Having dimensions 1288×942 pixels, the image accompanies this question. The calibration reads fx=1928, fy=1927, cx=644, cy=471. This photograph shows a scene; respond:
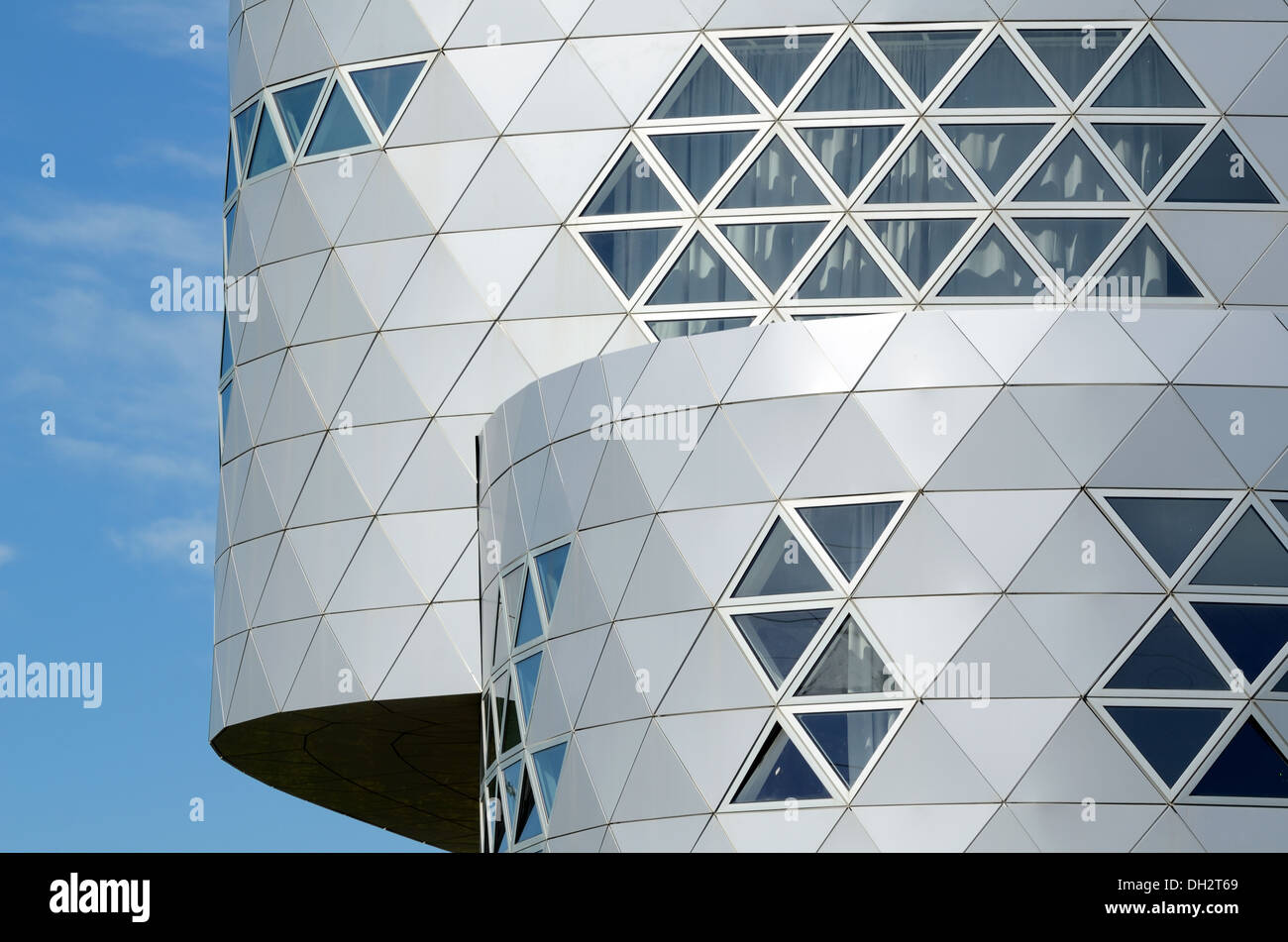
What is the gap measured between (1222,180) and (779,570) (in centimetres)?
A: 992

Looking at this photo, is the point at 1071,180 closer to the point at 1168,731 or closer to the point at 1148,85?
the point at 1148,85

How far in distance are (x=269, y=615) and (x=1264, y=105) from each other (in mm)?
16004

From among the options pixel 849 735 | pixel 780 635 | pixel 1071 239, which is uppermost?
pixel 1071 239

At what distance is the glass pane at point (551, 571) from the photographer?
23.0m

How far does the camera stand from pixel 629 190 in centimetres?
2766

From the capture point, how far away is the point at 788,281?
26594mm

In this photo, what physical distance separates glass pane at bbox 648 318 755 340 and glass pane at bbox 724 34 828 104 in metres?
→ 3.55

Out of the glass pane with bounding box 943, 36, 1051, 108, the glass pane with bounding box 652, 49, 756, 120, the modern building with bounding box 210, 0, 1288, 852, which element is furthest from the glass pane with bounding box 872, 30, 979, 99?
the glass pane with bounding box 652, 49, 756, 120

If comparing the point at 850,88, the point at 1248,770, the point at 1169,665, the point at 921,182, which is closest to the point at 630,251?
the point at 850,88

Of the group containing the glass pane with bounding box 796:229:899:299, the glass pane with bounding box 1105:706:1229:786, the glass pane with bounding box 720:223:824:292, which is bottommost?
the glass pane with bounding box 1105:706:1229:786

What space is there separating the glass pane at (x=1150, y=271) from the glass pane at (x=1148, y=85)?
2.14 metres

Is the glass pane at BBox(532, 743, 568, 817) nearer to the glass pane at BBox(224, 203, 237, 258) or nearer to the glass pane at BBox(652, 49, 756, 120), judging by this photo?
the glass pane at BBox(652, 49, 756, 120)

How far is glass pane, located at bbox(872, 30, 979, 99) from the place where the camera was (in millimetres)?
27531

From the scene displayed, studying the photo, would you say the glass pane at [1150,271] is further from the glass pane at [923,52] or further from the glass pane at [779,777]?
the glass pane at [779,777]
